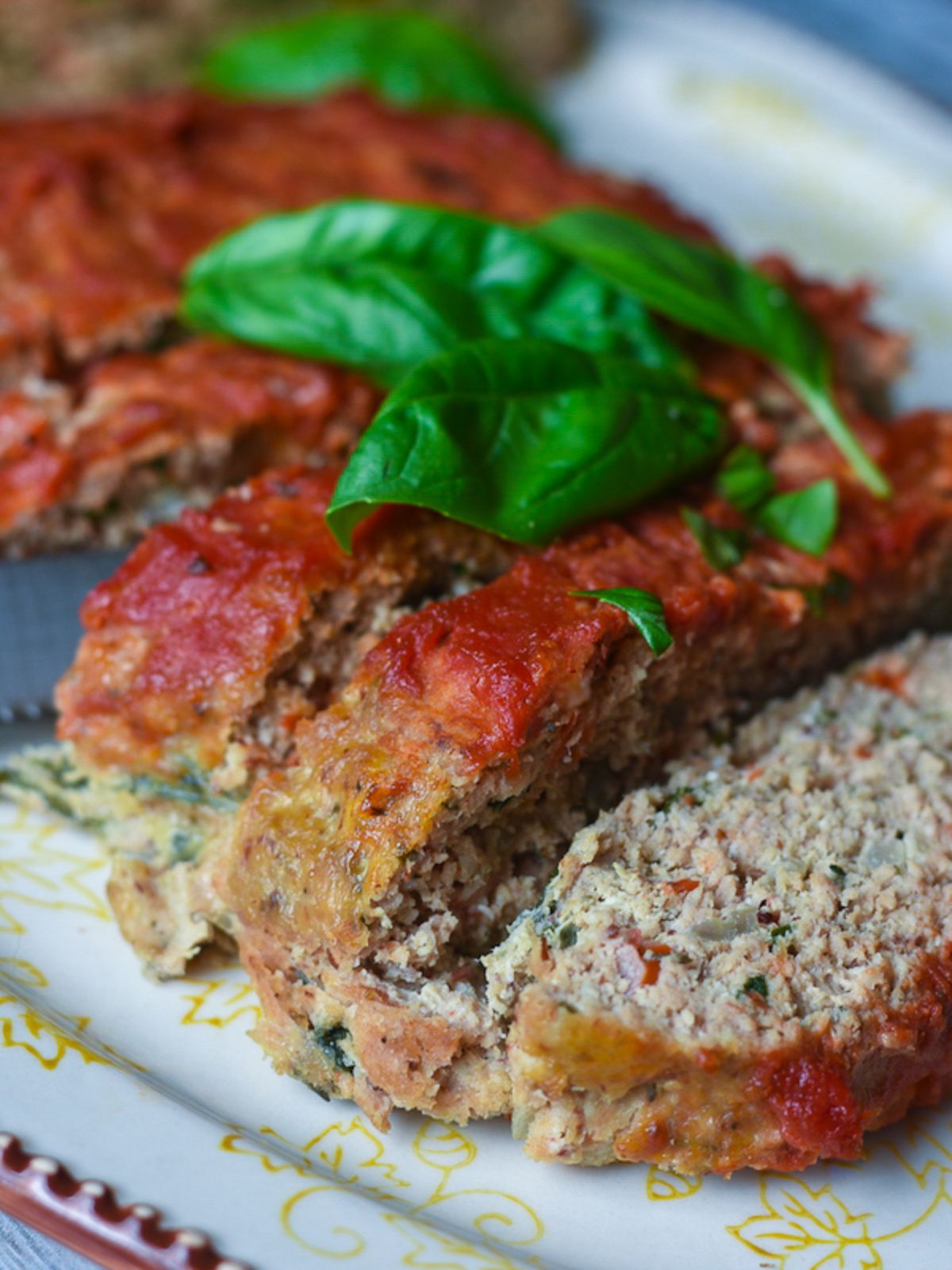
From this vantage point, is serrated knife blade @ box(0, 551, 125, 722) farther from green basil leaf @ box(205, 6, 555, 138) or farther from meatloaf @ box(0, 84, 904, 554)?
green basil leaf @ box(205, 6, 555, 138)

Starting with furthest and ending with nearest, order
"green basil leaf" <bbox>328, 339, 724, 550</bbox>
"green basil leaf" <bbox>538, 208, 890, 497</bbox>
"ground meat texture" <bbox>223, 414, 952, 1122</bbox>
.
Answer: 1. "green basil leaf" <bbox>538, 208, 890, 497</bbox>
2. "green basil leaf" <bbox>328, 339, 724, 550</bbox>
3. "ground meat texture" <bbox>223, 414, 952, 1122</bbox>

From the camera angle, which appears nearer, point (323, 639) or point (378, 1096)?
point (378, 1096)

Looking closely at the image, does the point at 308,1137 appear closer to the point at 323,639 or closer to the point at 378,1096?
the point at 378,1096

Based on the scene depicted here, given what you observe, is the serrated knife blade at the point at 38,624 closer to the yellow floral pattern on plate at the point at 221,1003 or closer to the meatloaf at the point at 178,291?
the meatloaf at the point at 178,291

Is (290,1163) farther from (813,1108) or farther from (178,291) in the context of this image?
(178,291)

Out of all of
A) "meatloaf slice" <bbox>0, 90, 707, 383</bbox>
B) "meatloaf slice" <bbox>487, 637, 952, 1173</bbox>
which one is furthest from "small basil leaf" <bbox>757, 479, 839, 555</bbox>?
"meatloaf slice" <bbox>0, 90, 707, 383</bbox>

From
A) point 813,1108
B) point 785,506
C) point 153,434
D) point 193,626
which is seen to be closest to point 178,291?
point 153,434

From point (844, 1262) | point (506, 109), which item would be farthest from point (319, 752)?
point (506, 109)

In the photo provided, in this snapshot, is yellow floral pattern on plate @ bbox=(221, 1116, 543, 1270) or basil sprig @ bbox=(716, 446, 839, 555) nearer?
yellow floral pattern on plate @ bbox=(221, 1116, 543, 1270)
